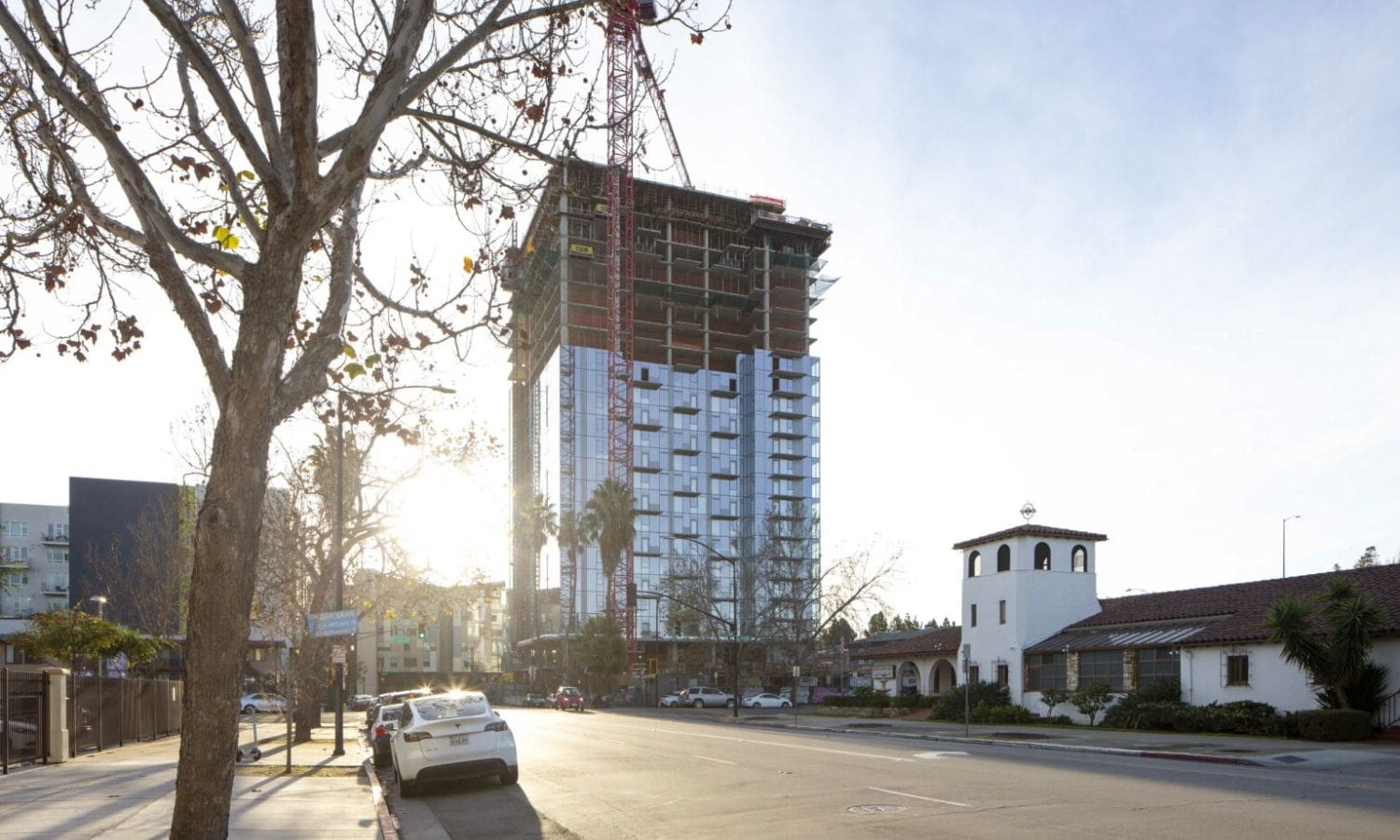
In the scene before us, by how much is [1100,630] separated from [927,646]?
42.6ft

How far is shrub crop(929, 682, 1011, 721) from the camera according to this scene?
45.2 meters

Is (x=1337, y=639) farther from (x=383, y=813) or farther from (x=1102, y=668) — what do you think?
(x=383, y=813)

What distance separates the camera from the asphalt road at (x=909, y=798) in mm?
12477

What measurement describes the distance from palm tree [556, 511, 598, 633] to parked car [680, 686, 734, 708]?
609 inches

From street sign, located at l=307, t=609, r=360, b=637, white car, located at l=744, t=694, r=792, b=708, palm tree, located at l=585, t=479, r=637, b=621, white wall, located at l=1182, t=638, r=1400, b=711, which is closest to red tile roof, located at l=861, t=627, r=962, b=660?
white car, located at l=744, t=694, r=792, b=708

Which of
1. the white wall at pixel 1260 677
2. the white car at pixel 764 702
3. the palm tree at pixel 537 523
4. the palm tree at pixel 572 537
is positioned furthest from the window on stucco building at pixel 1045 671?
the palm tree at pixel 537 523

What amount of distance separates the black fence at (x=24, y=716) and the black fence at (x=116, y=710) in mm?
1668

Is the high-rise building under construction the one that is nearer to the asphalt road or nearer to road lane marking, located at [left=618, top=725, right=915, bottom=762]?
road lane marking, located at [left=618, top=725, right=915, bottom=762]

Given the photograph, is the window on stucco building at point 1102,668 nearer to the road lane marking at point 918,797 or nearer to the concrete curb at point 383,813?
the road lane marking at point 918,797

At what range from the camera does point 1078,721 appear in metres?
40.8

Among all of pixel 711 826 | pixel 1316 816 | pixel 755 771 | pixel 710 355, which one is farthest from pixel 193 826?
pixel 710 355

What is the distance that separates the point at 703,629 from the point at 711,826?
79593 millimetres

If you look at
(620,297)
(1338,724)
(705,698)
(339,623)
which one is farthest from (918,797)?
(620,297)

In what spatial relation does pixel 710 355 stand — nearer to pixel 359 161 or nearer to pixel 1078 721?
pixel 1078 721
